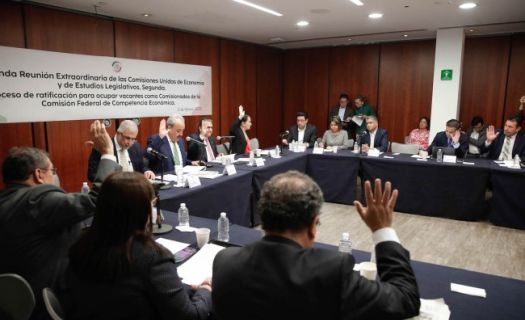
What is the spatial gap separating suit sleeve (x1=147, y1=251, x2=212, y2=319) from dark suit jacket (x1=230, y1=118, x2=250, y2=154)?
4.38 metres

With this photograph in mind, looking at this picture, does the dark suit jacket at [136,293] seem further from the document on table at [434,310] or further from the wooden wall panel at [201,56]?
the wooden wall panel at [201,56]

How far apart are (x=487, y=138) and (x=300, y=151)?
2.78 meters

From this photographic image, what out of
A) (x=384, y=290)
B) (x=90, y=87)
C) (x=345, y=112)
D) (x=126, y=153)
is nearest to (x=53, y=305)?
(x=384, y=290)

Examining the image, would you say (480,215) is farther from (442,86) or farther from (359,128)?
(359,128)

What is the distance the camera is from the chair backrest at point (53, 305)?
1.23 m

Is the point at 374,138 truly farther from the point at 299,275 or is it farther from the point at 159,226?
the point at 299,275

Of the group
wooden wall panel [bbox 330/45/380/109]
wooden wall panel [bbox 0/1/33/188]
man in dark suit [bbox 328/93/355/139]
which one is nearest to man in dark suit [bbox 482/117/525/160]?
man in dark suit [bbox 328/93/355/139]

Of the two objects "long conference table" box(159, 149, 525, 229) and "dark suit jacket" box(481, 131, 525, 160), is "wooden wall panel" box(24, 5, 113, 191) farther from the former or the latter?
"dark suit jacket" box(481, 131, 525, 160)

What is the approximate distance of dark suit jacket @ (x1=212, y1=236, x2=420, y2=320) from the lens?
0.98 meters

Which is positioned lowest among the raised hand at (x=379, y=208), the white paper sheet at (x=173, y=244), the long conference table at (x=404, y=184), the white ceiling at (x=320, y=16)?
the long conference table at (x=404, y=184)

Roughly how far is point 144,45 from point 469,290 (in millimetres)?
5866

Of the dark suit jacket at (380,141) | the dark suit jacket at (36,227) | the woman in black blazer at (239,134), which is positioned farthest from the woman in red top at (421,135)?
the dark suit jacket at (36,227)

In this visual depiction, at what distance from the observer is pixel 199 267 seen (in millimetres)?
1771

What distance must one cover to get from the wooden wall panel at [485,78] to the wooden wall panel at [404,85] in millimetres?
678
